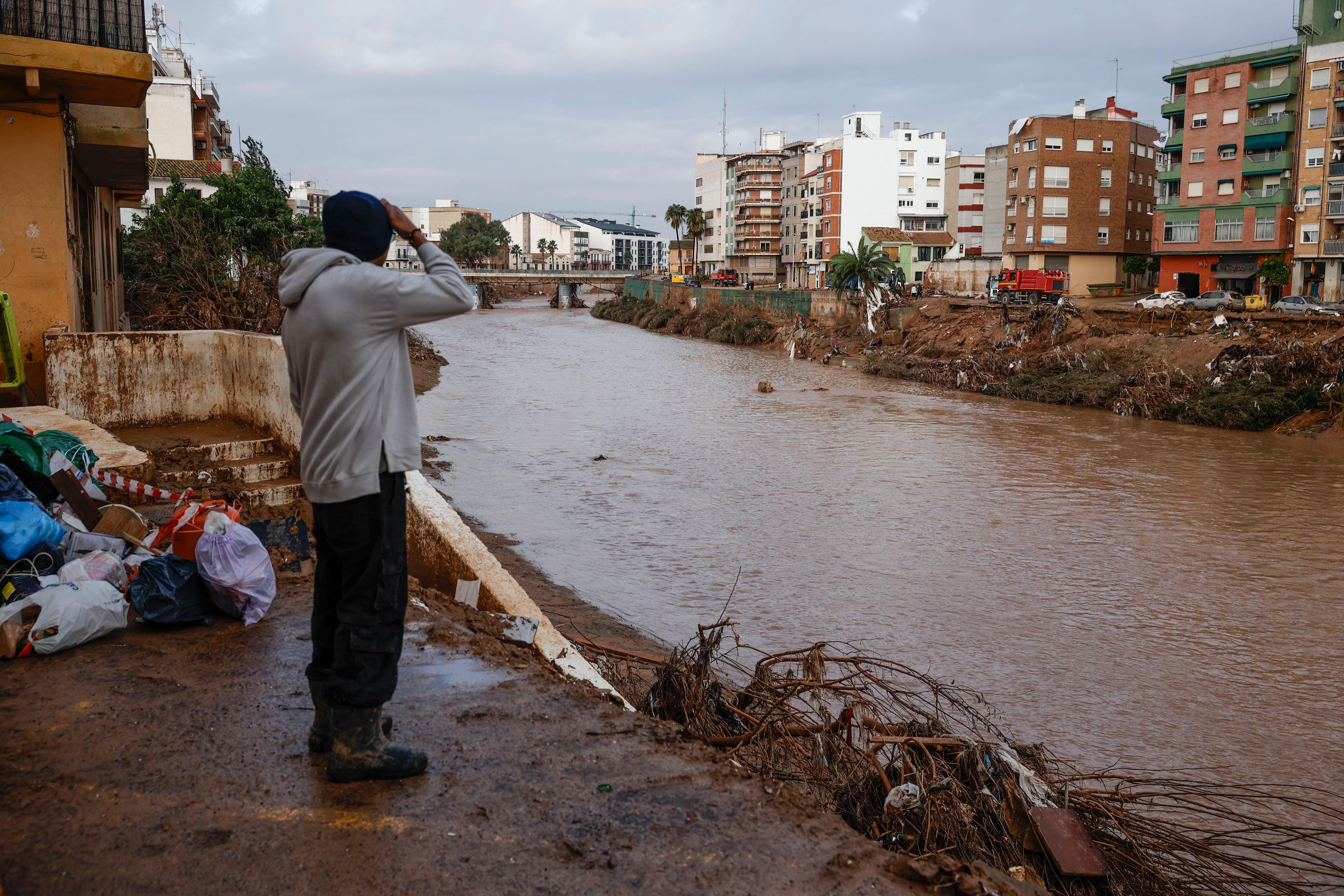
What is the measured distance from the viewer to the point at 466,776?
3207mm

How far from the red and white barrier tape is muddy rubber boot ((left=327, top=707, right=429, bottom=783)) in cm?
383

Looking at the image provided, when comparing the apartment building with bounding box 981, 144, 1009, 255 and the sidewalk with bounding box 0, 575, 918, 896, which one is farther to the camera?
the apartment building with bounding box 981, 144, 1009, 255

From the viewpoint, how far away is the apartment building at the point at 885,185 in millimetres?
78188

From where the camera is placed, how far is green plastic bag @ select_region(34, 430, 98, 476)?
6293 millimetres

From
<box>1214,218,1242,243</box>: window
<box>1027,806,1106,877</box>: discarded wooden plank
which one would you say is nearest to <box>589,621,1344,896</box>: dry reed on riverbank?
<box>1027,806,1106,877</box>: discarded wooden plank

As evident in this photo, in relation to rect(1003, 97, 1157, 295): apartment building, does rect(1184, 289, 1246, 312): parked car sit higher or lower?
lower

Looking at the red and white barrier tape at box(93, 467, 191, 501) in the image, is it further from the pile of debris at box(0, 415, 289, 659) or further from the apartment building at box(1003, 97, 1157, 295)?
the apartment building at box(1003, 97, 1157, 295)

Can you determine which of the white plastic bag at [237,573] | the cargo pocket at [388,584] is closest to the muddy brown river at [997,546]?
the white plastic bag at [237,573]

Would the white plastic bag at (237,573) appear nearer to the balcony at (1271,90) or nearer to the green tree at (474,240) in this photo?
the balcony at (1271,90)

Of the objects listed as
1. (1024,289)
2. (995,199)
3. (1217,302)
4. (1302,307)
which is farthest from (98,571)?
(995,199)

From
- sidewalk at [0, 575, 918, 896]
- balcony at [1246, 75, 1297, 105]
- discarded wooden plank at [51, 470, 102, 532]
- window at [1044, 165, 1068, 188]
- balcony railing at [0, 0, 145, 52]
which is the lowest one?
sidewalk at [0, 575, 918, 896]

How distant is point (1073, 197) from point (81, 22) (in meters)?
57.3

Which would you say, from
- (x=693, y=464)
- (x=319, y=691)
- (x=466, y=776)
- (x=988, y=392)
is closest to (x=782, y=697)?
(x=466, y=776)

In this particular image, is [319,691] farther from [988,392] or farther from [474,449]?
[988,392]
